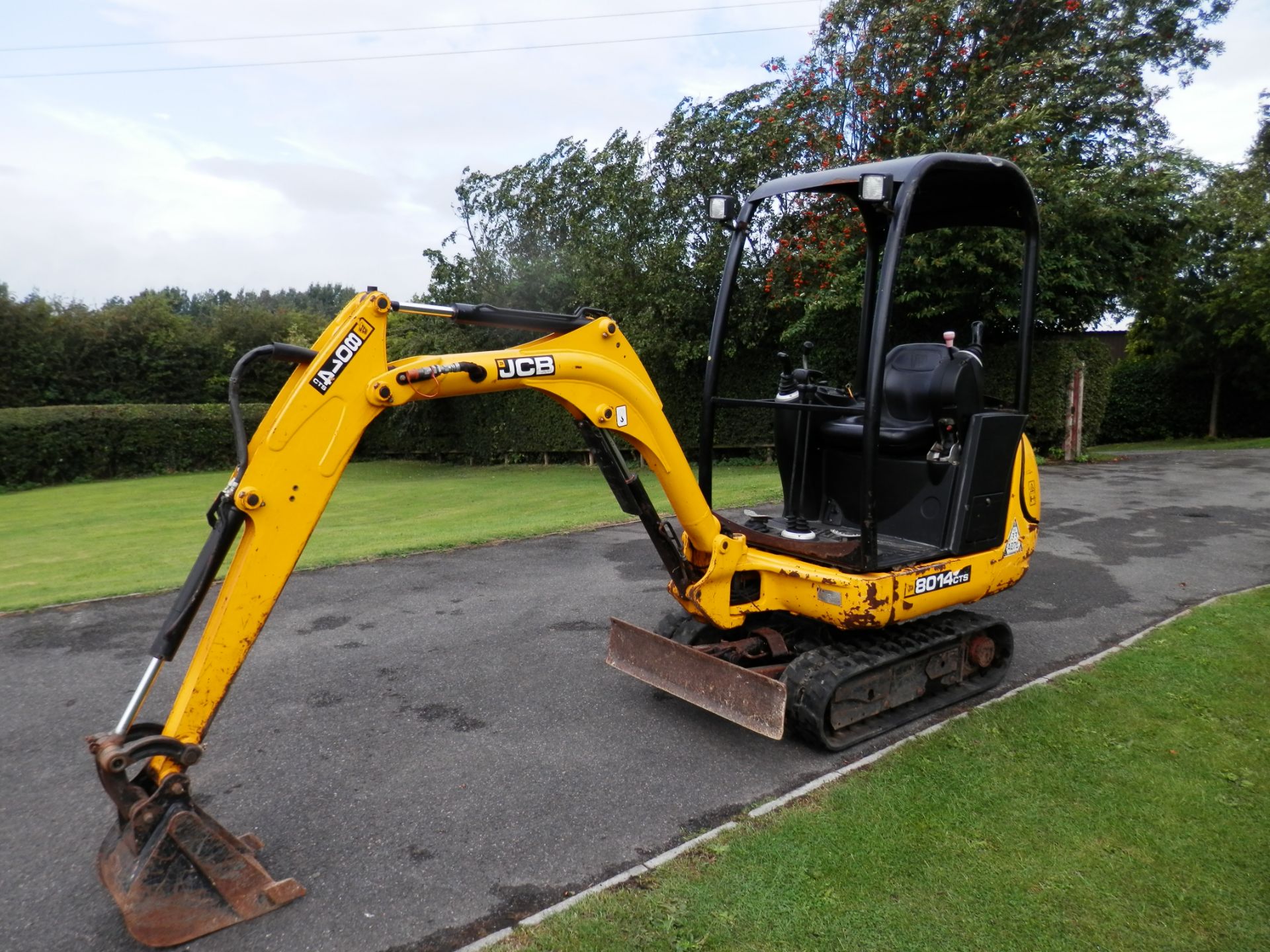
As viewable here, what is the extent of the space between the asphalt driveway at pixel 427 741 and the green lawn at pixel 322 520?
4.11 feet

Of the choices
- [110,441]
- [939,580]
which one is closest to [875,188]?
[939,580]

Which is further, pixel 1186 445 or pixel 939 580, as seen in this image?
pixel 1186 445

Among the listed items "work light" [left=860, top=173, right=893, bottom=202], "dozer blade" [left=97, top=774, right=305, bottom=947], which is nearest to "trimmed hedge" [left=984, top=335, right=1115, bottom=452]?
"work light" [left=860, top=173, right=893, bottom=202]

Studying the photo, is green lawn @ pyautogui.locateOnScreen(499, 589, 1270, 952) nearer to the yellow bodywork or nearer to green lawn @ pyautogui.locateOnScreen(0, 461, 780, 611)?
the yellow bodywork

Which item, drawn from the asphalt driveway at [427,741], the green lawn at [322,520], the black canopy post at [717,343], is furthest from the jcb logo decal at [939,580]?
the green lawn at [322,520]

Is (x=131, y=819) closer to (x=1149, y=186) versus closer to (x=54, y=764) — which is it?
(x=54, y=764)

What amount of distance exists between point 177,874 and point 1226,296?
2720 cm

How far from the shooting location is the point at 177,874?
311cm

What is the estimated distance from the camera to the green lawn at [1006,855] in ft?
10.2

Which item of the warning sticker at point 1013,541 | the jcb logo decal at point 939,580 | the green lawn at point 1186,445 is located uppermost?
the warning sticker at point 1013,541

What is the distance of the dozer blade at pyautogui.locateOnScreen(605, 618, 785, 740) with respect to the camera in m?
4.32

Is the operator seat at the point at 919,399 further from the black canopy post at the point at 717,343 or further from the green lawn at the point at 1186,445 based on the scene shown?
the green lawn at the point at 1186,445

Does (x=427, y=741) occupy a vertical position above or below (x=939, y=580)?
below

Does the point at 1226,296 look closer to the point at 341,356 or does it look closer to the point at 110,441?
the point at 341,356
